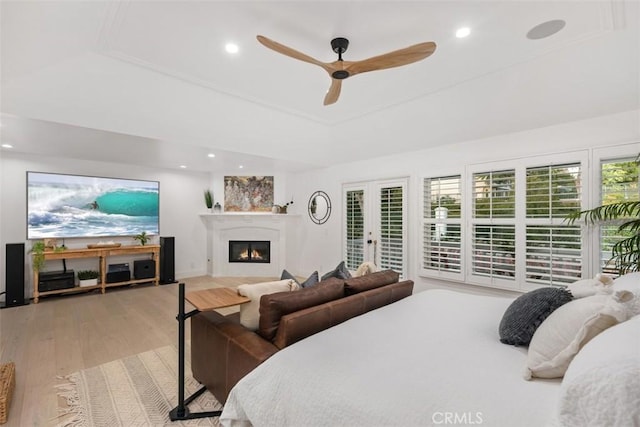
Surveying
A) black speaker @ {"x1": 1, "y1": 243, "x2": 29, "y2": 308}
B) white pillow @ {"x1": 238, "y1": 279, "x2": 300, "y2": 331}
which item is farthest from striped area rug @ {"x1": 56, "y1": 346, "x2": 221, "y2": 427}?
black speaker @ {"x1": 1, "y1": 243, "x2": 29, "y2": 308}

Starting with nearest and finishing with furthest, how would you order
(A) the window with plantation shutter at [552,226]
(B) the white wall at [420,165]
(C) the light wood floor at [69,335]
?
(C) the light wood floor at [69,335], (B) the white wall at [420,165], (A) the window with plantation shutter at [552,226]

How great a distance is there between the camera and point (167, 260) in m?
6.04

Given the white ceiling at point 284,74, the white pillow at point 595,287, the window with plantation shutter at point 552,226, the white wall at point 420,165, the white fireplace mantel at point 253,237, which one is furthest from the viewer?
the white fireplace mantel at point 253,237

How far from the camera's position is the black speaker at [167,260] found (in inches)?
237

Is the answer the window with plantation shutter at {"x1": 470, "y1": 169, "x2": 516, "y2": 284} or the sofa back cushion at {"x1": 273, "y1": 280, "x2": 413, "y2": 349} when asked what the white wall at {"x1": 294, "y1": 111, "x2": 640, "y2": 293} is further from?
the sofa back cushion at {"x1": 273, "y1": 280, "x2": 413, "y2": 349}

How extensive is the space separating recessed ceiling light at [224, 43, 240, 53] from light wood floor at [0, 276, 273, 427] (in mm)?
3020

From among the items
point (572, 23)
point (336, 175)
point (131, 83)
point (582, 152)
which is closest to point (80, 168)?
point (131, 83)

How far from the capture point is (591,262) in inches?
128

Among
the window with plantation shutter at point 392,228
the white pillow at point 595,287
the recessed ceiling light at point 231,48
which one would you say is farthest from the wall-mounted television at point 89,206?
the white pillow at point 595,287

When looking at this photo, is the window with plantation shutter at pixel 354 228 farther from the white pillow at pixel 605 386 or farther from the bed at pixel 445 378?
the white pillow at pixel 605 386

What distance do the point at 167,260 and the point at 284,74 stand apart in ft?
15.2

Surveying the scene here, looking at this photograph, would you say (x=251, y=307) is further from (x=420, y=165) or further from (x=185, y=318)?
(x=420, y=165)

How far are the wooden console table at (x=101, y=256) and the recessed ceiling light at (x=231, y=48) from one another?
177 inches

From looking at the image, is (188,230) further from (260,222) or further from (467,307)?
(467,307)
